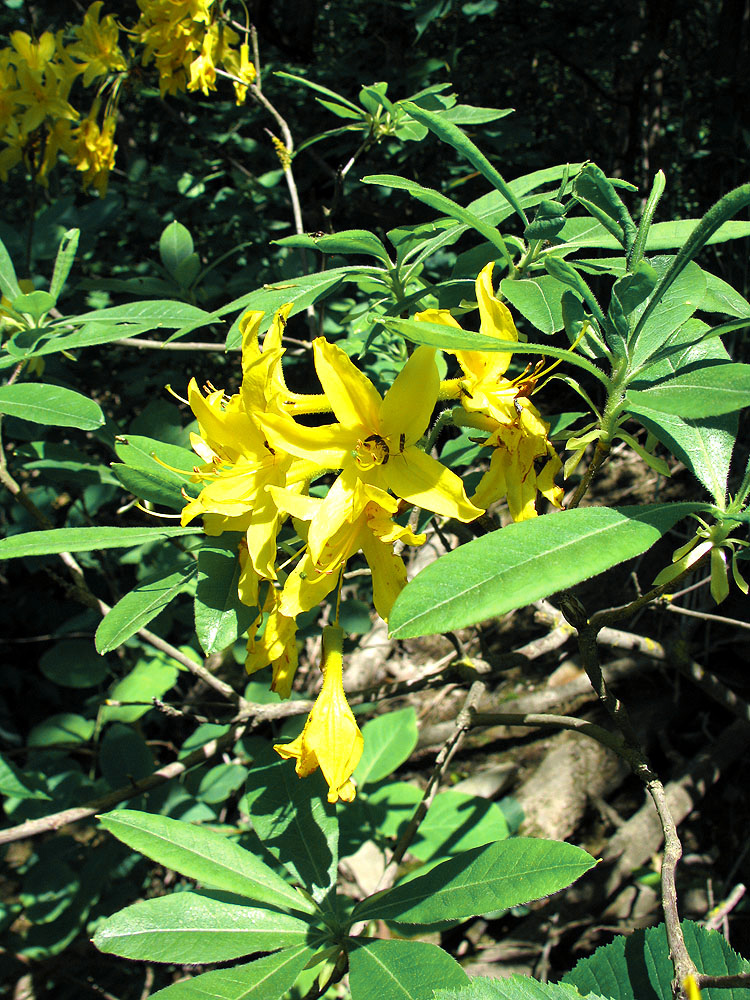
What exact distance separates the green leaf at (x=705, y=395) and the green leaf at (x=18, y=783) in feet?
5.76

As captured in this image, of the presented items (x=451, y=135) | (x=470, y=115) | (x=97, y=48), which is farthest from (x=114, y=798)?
(x=97, y=48)

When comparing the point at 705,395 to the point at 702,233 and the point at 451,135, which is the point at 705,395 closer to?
the point at 702,233

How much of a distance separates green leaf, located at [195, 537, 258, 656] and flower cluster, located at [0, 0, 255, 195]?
69.1 inches

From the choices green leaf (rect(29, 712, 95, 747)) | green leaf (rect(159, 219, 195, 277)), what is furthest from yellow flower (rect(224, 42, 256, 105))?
green leaf (rect(29, 712, 95, 747))

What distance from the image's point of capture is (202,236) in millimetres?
3145

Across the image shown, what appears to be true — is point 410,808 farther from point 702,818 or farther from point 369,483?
point 369,483

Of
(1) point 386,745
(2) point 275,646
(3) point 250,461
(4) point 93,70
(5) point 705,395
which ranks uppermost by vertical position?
(4) point 93,70

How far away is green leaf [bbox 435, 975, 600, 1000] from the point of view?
2.71 ft

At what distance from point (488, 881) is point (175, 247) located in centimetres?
187

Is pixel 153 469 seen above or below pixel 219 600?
above

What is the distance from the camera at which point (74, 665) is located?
6.90ft

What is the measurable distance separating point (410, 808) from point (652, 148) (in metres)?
3.39

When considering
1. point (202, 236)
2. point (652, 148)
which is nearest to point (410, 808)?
point (202, 236)

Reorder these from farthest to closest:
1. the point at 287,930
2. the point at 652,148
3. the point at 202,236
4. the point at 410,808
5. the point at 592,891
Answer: the point at 652,148
the point at 202,236
the point at 592,891
the point at 410,808
the point at 287,930
